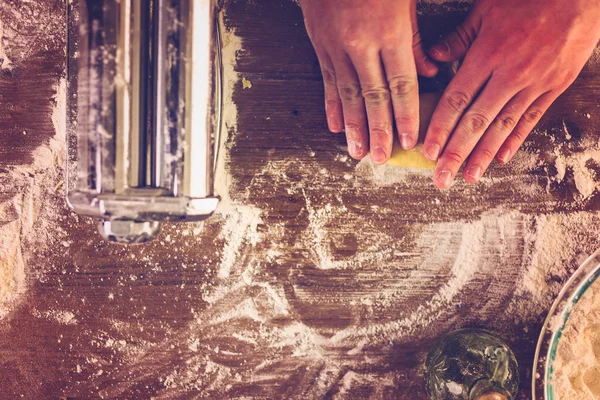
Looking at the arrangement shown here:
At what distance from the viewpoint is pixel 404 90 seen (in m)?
0.79

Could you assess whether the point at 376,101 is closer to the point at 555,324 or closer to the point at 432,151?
the point at 432,151

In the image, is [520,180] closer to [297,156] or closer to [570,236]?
[570,236]

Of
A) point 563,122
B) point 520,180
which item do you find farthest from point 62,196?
point 563,122

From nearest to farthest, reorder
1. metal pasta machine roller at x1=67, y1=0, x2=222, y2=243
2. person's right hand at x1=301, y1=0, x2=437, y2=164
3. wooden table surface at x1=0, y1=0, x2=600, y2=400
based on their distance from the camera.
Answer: metal pasta machine roller at x1=67, y1=0, x2=222, y2=243 < person's right hand at x1=301, y1=0, x2=437, y2=164 < wooden table surface at x1=0, y1=0, x2=600, y2=400

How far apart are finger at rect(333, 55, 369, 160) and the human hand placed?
133mm

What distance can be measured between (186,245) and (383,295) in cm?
48

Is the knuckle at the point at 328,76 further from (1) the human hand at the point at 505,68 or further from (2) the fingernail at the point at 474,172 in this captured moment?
(2) the fingernail at the point at 474,172

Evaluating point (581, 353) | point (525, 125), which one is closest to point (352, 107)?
point (525, 125)

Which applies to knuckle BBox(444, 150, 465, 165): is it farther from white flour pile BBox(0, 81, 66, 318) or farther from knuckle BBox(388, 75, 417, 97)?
white flour pile BBox(0, 81, 66, 318)

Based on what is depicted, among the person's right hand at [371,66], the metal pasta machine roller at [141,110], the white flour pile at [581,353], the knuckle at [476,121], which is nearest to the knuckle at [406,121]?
the person's right hand at [371,66]

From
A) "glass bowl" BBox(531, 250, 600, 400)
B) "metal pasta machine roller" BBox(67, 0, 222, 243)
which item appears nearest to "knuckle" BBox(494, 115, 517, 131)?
"glass bowl" BBox(531, 250, 600, 400)

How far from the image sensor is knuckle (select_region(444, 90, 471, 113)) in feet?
2.67

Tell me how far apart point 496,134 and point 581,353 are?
0.51 meters

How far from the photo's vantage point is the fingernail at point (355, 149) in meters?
0.85
